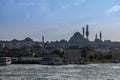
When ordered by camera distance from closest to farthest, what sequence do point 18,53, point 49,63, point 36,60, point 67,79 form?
point 67,79 → point 49,63 → point 36,60 → point 18,53

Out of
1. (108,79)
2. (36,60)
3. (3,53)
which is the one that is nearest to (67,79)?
(108,79)

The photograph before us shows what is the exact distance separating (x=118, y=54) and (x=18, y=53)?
120 ft

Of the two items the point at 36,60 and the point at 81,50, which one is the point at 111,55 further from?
the point at 36,60

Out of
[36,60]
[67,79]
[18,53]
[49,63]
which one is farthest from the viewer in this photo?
[18,53]

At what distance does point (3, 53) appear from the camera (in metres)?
157

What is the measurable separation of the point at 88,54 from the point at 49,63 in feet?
151

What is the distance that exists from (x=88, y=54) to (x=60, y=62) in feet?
147

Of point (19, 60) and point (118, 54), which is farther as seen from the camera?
point (118, 54)

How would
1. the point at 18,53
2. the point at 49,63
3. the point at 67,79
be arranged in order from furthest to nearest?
1. the point at 18,53
2. the point at 49,63
3. the point at 67,79

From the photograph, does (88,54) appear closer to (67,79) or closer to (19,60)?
(19,60)

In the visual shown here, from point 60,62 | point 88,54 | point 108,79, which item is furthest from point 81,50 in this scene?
point 108,79

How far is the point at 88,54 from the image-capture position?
152m

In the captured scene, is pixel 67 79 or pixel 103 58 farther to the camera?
pixel 103 58

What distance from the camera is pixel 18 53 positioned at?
15962 cm
